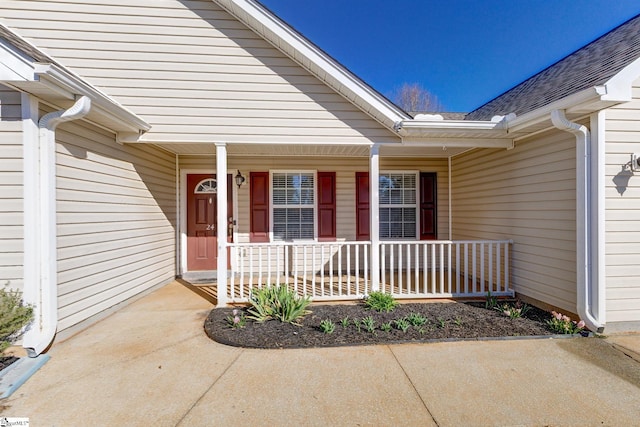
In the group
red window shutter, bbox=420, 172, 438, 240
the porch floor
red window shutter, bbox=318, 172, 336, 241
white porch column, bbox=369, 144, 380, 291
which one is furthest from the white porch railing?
red window shutter, bbox=420, 172, 438, 240

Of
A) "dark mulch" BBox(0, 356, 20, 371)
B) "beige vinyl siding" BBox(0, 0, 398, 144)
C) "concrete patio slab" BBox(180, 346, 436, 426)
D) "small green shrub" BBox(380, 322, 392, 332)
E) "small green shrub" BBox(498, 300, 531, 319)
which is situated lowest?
"concrete patio slab" BBox(180, 346, 436, 426)

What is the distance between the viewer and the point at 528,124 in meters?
3.96

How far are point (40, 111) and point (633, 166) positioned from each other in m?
6.70

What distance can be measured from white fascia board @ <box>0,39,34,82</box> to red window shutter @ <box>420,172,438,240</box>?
632 cm

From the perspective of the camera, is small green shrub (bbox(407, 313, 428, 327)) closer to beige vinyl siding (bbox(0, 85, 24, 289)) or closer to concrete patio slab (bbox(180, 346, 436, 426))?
concrete patio slab (bbox(180, 346, 436, 426))

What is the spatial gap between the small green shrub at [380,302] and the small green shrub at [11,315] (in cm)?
388

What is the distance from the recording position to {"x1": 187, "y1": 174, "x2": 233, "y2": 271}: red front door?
6.16m

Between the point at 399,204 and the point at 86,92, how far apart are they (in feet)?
18.4

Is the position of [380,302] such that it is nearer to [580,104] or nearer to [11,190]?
[580,104]

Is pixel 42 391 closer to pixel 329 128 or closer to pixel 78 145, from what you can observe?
pixel 78 145

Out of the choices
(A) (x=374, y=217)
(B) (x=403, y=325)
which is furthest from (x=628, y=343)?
(A) (x=374, y=217)

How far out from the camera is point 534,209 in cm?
433

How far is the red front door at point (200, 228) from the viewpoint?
6.16 meters

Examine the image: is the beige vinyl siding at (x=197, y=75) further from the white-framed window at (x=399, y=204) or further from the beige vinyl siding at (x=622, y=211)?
the beige vinyl siding at (x=622, y=211)
